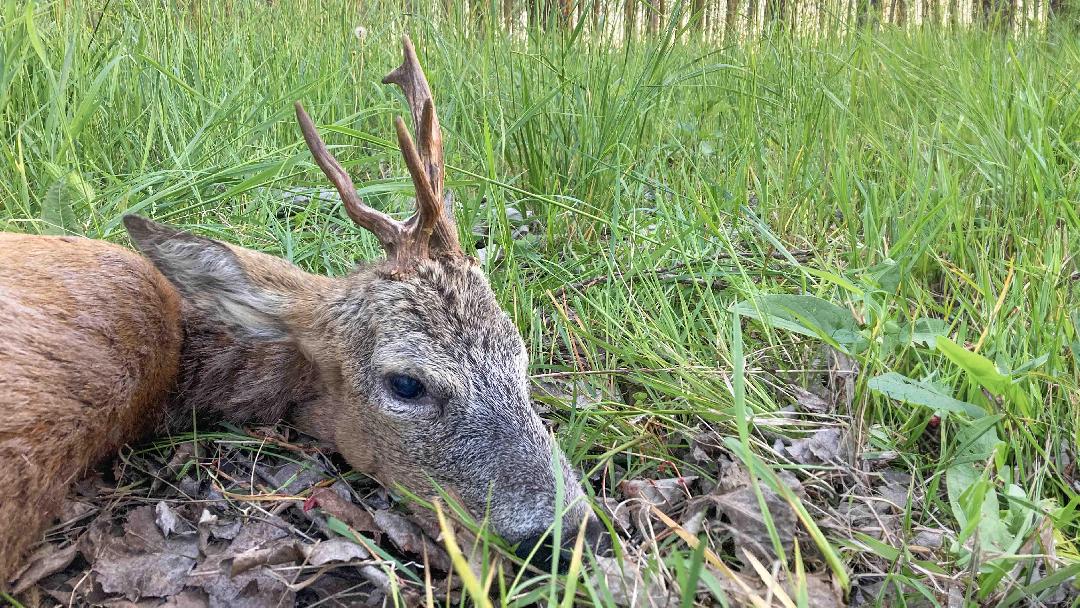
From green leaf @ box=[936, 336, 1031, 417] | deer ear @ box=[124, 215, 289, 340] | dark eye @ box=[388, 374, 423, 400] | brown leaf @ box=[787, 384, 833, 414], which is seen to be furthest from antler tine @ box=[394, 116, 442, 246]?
green leaf @ box=[936, 336, 1031, 417]

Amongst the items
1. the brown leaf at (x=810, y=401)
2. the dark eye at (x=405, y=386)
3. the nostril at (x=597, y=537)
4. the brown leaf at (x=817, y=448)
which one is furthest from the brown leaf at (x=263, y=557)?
the brown leaf at (x=810, y=401)

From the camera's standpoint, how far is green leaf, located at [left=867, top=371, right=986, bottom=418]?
2225 mm

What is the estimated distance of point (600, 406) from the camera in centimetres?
277

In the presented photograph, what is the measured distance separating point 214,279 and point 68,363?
574mm

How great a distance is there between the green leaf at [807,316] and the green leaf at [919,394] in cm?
27

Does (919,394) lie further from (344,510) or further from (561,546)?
(344,510)

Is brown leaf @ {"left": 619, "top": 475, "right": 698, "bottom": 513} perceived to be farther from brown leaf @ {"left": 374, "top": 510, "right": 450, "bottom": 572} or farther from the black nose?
brown leaf @ {"left": 374, "top": 510, "right": 450, "bottom": 572}

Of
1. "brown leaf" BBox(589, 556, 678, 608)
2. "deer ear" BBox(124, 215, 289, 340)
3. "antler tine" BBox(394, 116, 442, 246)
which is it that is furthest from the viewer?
"deer ear" BBox(124, 215, 289, 340)

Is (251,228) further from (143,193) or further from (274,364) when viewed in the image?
(274,364)

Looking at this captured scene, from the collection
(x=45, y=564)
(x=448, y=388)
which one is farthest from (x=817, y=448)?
(x=45, y=564)

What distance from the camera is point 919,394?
7.39 ft

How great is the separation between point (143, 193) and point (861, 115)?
3384 millimetres

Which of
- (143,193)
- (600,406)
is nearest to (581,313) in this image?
(600,406)

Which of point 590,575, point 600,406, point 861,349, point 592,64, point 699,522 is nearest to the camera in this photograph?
point 590,575
